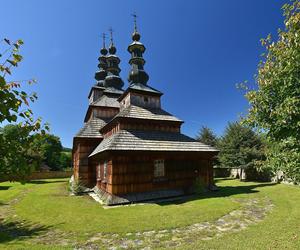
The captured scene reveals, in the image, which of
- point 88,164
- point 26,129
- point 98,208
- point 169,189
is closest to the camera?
point 26,129

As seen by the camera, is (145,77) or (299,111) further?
(145,77)

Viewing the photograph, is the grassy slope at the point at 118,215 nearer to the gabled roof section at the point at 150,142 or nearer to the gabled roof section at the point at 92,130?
the gabled roof section at the point at 150,142

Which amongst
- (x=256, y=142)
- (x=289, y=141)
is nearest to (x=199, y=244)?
(x=289, y=141)

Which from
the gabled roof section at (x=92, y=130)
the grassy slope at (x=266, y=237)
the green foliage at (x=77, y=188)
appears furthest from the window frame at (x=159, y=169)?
the gabled roof section at (x=92, y=130)

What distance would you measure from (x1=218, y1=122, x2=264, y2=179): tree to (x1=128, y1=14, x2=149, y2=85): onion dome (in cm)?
1354

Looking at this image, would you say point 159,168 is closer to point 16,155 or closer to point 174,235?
point 174,235

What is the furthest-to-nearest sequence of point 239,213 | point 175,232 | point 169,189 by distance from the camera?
1. point 169,189
2. point 239,213
3. point 175,232

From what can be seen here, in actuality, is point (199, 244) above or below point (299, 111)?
below

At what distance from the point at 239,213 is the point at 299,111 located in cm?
680

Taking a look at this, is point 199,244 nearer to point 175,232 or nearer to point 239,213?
point 175,232

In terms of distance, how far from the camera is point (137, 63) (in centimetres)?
2228

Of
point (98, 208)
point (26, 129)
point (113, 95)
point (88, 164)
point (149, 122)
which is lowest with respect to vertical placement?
point (98, 208)

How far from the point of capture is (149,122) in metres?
17.6

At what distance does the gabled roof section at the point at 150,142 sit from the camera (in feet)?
45.9
